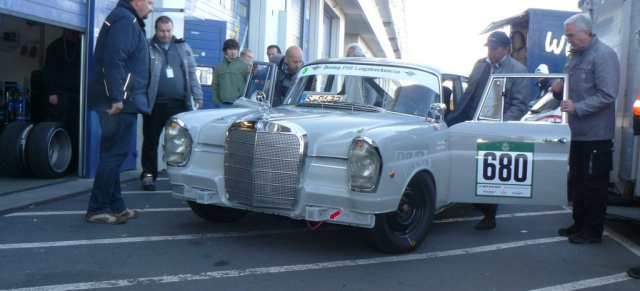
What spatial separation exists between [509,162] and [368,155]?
1550 mm

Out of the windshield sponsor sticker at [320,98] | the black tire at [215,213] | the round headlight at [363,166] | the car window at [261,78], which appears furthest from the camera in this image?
the car window at [261,78]

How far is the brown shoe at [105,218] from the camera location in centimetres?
572

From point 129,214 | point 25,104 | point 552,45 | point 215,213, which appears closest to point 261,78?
point 215,213

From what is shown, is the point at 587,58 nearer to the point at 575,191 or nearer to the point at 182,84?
the point at 575,191

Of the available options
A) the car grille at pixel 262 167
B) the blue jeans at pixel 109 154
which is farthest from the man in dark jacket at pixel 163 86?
the car grille at pixel 262 167

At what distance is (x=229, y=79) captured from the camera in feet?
30.9

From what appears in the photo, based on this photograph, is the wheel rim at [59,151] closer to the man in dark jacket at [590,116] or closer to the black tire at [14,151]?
the black tire at [14,151]

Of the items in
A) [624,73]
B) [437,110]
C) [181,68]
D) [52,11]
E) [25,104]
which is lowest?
[25,104]

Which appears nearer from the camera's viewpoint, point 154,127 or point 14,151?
point 154,127

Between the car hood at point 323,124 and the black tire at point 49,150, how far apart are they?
3.59 metres

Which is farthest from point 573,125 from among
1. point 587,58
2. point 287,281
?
point 287,281

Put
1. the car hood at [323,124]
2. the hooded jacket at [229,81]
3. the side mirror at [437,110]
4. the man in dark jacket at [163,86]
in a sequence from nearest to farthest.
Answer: the car hood at [323,124]
the side mirror at [437,110]
the man in dark jacket at [163,86]
the hooded jacket at [229,81]

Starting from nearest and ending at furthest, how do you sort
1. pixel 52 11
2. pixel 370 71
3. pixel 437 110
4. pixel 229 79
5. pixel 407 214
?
1. pixel 407 214
2. pixel 437 110
3. pixel 370 71
4. pixel 52 11
5. pixel 229 79

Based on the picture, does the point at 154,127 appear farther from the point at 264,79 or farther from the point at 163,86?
the point at 264,79
